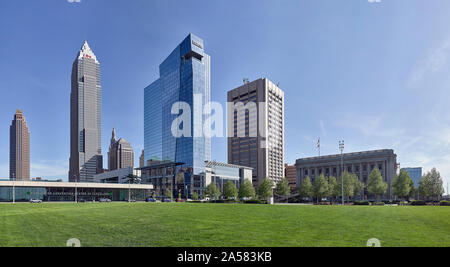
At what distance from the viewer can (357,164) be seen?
122000 mm

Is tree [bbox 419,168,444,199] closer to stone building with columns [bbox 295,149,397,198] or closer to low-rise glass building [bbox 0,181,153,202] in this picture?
stone building with columns [bbox 295,149,397,198]

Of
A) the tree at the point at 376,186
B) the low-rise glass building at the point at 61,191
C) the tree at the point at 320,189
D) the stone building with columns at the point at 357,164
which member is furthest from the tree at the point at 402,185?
the low-rise glass building at the point at 61,191

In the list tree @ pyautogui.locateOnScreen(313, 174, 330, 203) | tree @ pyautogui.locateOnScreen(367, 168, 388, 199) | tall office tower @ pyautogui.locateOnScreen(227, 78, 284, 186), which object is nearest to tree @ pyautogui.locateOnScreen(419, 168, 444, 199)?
tree @ pyautogui.locateOnScreen(367, 168, 388, 199)

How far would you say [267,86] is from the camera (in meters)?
170

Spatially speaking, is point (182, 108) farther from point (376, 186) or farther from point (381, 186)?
point (381, 186)

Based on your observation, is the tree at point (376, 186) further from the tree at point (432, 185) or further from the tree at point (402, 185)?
the tree at point (432, 185)

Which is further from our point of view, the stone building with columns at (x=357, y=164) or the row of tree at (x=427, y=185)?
the stone building with columns at (x=357, y=164)

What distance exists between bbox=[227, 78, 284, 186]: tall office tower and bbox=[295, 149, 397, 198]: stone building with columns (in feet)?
91.7

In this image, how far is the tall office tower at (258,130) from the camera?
538 ft

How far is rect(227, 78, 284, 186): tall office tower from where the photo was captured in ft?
538

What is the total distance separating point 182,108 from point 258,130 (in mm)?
48016

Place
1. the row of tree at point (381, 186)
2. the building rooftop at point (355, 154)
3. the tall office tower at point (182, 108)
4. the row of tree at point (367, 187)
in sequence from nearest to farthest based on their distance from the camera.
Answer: the row of tree at point (381, 186) < the row of tree at point (367, 187) < the building rooftop at point (355, 154) < the tall office tower at point (182, 108)

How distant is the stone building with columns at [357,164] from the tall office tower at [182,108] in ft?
172
